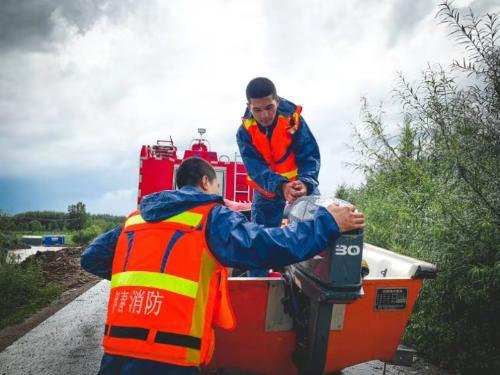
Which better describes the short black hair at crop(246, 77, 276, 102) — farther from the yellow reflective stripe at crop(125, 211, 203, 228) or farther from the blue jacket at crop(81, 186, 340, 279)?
the yellow reflective stripe at crop(125, 211, 203, 228)

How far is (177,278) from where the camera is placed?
1.47 metres

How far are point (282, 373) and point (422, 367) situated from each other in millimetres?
1511

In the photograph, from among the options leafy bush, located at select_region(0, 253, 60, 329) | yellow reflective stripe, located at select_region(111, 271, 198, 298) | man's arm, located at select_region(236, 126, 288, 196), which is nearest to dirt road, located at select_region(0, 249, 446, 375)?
leafy bush, located at select_region(0, 253, 60, 329)

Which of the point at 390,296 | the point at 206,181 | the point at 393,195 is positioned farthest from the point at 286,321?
the point at 393,195

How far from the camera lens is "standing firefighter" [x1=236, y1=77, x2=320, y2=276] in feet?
9.32

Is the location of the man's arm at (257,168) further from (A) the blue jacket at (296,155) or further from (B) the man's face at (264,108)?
(B) the man's face at (264,108)

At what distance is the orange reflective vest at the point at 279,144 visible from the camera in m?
2.99

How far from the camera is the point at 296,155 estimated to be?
10.0ft

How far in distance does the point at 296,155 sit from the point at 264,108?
51cm

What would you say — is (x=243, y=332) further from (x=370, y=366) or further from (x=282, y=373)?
(x=370, y=366)

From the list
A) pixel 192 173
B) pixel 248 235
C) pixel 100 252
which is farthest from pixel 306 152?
pixel 100 252

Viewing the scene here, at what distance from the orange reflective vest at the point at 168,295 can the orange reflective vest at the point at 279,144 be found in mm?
1501

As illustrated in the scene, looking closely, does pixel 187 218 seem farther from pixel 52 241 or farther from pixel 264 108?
pixel 52 241

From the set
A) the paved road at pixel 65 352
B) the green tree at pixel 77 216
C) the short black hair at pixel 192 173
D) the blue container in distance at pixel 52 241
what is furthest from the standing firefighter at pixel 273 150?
the green tree at pixel 77 216
